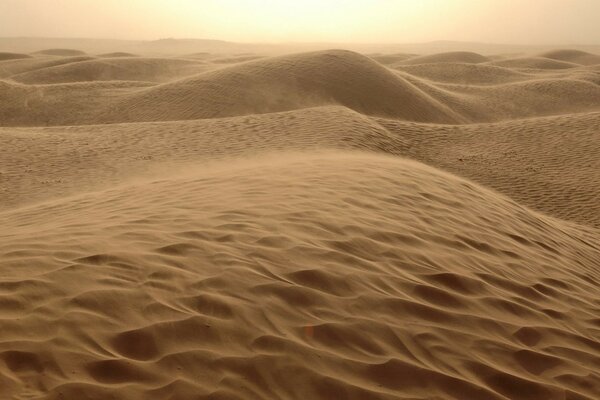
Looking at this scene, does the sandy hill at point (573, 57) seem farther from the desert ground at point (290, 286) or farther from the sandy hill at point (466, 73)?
the desert ground at point (290, 286)

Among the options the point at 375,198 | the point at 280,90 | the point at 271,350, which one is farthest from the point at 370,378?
the point at 280,90

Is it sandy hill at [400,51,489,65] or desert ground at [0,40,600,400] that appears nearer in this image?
desert ground at [0,40,600,400]

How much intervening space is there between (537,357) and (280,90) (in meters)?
18.1

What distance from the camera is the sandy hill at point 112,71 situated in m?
32.8

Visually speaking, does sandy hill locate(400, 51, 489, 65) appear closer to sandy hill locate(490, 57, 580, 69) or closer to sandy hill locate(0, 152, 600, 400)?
sandy hill locate(490, 57, 580, 69)

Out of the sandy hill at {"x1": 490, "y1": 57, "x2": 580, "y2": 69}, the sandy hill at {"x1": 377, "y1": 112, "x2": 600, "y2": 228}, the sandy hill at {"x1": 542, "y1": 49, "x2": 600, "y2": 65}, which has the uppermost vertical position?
the sandy hill at {"x1": 542, "y1": 49, "x2": 600, "y2": 65}

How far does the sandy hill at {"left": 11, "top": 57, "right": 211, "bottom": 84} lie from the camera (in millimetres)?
32750

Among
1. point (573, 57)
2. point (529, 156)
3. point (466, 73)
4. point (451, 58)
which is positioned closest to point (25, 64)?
point (466, 73)

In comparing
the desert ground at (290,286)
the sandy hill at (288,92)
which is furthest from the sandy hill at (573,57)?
the desert ground at (290,286)

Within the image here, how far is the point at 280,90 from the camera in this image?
2142 cm

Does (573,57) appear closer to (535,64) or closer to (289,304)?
(535,64)

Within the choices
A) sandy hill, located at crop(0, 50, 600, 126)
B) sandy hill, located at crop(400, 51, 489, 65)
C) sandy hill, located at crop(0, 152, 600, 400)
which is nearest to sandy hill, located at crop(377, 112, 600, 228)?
sandy hill, located at crop(0, 50, 600, 126)

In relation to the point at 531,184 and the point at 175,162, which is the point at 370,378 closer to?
the point at 175,162

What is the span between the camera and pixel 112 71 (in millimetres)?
34375
